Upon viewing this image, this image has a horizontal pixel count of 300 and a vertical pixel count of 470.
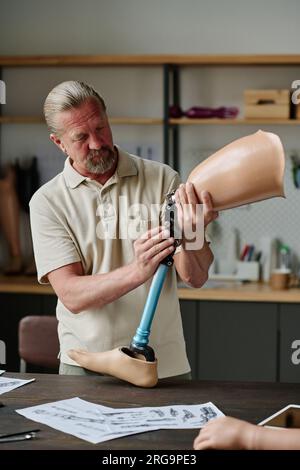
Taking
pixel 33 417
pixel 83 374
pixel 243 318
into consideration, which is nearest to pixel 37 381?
pixel 83 374

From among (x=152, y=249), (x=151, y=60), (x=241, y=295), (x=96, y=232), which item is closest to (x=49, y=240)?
(x=96, y=232)

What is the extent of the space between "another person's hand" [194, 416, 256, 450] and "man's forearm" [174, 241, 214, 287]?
0.76 meters

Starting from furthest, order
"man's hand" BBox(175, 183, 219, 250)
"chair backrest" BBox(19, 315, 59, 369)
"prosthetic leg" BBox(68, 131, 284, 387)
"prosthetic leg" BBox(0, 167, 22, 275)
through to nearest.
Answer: "prosthetic leg" BBox(0, 167, 22, 275), "chair backrest" BBox(19, 315, 59, 369), "man's hand" BBox(175, 183, 219, 250), "prosthetic leg" BBox(68, 131, 284, 387)

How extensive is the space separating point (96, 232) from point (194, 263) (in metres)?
0.34

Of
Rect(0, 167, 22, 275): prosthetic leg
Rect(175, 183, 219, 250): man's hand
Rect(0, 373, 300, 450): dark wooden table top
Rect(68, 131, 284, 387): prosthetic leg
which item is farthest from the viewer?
Rect(0, 167, 22, 275): prosthetic leg

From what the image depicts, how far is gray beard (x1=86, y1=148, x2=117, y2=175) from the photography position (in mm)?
2455

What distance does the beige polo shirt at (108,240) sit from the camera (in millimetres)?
2434

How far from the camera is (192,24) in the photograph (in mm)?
4883

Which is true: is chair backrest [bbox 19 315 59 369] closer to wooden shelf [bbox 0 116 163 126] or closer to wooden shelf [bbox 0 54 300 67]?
wooden shelf [bbox 0 116 163 126]

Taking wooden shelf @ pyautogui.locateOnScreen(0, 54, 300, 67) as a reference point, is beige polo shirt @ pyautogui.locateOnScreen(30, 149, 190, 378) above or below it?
below

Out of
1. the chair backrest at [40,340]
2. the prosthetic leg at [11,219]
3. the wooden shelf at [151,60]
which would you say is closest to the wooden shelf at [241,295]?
the prosthetic leg at [11,219]

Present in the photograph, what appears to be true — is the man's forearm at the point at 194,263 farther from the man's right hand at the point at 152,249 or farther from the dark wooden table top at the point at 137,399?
the dark wooden table top at the point at 137,399

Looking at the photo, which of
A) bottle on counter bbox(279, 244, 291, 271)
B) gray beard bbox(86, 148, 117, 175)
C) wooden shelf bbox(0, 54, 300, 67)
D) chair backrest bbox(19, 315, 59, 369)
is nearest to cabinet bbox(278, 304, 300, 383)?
bottle on counter bbox(279, 244, 291, 271)

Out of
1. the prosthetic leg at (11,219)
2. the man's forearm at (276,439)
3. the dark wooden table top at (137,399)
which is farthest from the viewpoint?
the prosthetic leg at (11,219)
